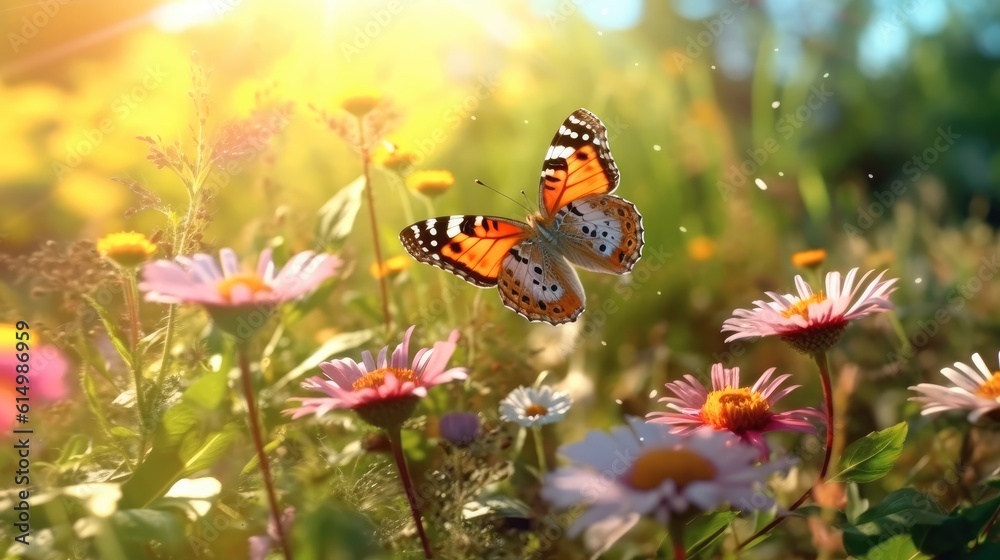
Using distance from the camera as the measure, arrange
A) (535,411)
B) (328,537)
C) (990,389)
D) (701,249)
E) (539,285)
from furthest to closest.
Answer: (701,249) → (539,285) → (535,411) → (990,389) → (328,537)

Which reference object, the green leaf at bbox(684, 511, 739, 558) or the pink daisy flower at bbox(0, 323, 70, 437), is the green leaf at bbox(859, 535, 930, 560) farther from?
the pink daisy flower at bbox(0, 323, 70, 437)

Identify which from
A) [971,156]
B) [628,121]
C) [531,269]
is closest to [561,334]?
[531,269]

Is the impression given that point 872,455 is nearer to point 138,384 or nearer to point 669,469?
point 669,469

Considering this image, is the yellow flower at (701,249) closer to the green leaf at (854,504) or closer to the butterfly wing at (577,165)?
the butterfly wing at (577,165)

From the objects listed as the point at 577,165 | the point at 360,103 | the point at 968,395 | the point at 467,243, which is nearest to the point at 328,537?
the point at 968,395

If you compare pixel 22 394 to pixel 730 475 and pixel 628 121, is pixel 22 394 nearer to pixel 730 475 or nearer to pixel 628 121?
pixel 730 475

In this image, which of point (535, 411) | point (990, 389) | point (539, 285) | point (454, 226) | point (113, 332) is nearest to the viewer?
point (990, 389)
